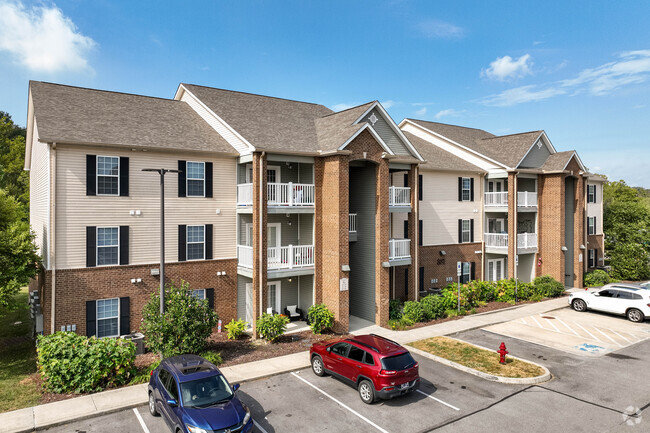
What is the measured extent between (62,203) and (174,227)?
14.8 ft

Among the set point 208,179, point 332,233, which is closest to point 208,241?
point 208,179

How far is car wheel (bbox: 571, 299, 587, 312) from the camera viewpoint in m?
23.9

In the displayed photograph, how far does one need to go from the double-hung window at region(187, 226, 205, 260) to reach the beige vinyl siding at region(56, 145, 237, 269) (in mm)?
342

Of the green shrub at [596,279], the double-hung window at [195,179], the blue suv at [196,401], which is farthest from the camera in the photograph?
the green shrub at [596,279]

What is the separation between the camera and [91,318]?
16891 mm

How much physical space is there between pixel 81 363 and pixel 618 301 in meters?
25.9

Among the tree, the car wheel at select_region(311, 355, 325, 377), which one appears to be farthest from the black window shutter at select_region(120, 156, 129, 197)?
the car wheel at select_region(311, 355, 325, 377)

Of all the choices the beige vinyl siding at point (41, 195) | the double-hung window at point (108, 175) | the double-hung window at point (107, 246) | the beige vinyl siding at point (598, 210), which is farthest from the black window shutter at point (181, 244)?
the beige vinyl siding at point (598, 210)

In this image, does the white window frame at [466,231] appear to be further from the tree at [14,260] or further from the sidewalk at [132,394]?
the tree at [14,260]

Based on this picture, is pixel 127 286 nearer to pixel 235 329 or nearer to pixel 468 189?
pixel 235 329

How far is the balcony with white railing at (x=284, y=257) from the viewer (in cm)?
1952

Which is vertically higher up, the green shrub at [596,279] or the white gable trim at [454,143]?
the white gable trim at [454,143]

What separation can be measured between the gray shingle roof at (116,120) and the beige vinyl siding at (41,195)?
1124 mm

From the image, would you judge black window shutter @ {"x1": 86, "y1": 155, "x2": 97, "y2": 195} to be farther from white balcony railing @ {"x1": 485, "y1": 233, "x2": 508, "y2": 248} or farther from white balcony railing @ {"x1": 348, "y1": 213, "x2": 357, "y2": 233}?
white balcony railing @ {"x1": 485, "y1": 233, "x2": 508, "y2": 248}
